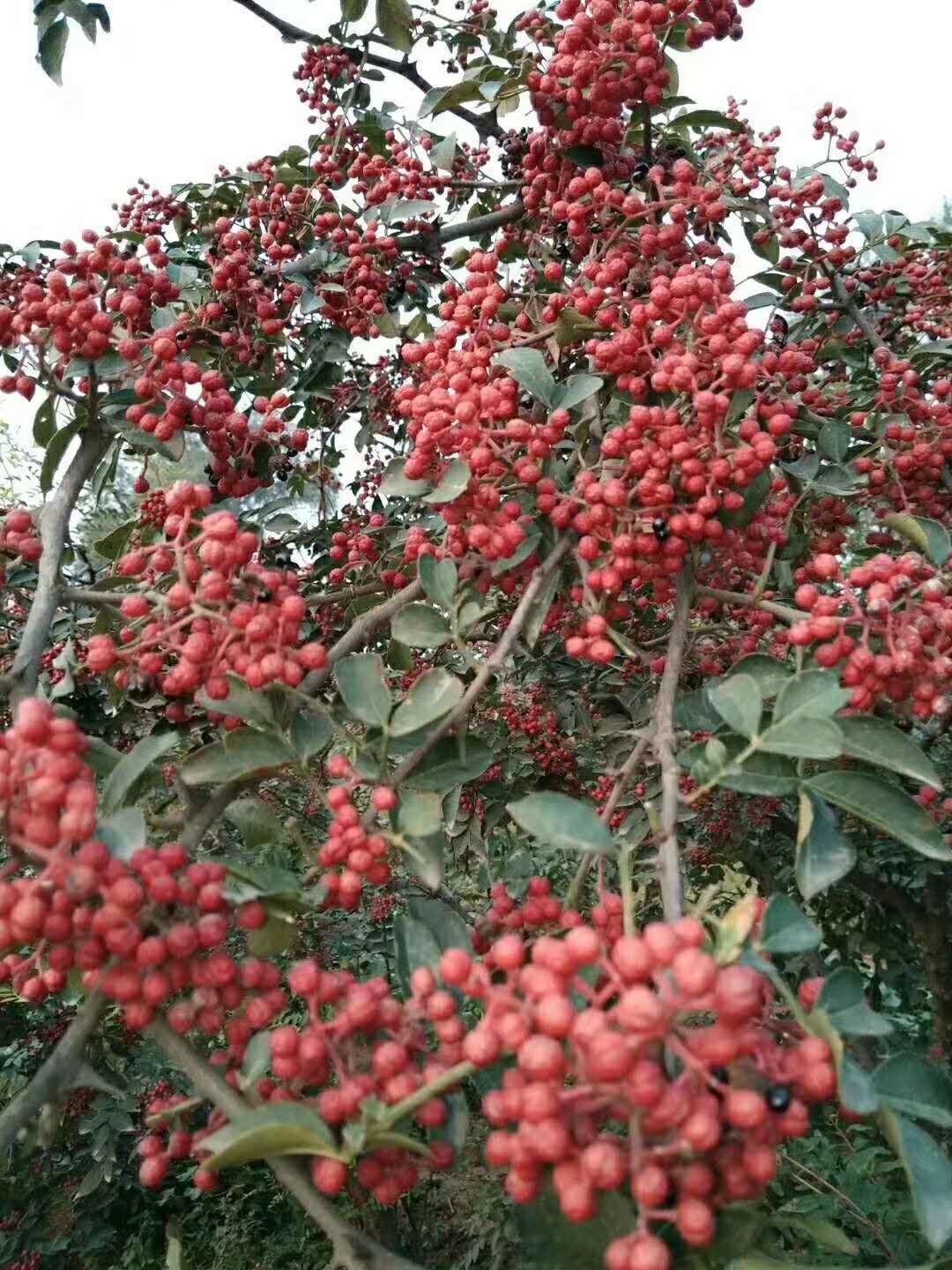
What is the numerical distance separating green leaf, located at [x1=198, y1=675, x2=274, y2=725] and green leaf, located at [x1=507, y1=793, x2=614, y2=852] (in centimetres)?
43

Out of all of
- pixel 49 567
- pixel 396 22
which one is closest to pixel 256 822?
pixel 49 567

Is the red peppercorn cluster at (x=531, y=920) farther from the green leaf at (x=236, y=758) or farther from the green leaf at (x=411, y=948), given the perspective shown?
the green leaf at (x=236, y=758)

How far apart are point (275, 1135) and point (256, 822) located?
0.60 meters

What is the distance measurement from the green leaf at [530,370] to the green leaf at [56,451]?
2.76ft

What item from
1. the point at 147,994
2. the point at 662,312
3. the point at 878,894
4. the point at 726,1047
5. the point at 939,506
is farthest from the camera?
the point at 878,894

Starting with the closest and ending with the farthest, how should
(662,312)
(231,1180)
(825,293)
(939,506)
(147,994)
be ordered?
(147,994) → (662,312) → (939,506) → (825,293) → (231,1180)

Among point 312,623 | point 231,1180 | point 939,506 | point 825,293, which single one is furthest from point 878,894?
point 231,1180

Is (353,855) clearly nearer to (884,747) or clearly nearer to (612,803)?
(612,803)

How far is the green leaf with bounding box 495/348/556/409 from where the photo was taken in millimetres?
1562

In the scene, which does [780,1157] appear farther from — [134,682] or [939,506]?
[134,682]

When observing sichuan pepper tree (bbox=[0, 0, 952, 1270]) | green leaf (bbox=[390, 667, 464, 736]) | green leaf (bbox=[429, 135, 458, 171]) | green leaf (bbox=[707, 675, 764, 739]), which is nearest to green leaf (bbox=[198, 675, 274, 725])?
sichuan pepper tree (bbox=[0, 0, 952, 1270])

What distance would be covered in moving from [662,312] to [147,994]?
4.38 feet

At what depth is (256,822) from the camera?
144 cm

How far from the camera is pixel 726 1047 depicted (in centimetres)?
80
